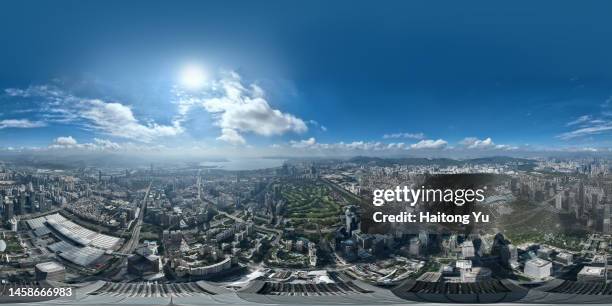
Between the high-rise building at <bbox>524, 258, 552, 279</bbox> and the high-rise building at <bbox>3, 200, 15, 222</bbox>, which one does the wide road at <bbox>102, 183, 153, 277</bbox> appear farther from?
the high-rise building at <bbox>524, 258, 552, 279</bbox>

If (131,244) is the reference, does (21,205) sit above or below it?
above

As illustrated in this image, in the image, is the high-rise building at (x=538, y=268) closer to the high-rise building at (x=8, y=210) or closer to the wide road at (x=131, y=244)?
the wide road at (x=131, y=244)

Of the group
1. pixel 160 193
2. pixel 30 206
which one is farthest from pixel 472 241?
pixel 30 206

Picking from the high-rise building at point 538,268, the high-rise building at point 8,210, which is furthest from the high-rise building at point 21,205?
the high-rise building at point 538,268

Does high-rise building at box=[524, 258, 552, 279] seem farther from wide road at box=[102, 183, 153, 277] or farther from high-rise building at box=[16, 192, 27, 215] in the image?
high-rise building at box=[16, 192, 27, 215]

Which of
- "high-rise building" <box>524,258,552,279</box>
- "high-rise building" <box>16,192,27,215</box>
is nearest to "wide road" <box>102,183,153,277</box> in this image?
"high-rise building" <box>16,192,27,215</box>

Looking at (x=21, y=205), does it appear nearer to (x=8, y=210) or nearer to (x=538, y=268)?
(x=8, y=210)

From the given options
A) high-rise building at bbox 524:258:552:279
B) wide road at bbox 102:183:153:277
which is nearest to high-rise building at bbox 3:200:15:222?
wide road at bbox 102:183:153:277

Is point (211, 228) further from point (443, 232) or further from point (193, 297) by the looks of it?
point (443, 232)

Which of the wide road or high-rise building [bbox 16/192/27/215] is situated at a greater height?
high-rise building [bbox 16/192/27/215]

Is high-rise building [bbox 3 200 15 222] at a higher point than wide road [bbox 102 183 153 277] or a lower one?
higher

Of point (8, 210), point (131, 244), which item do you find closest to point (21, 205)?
point (8, 210)
